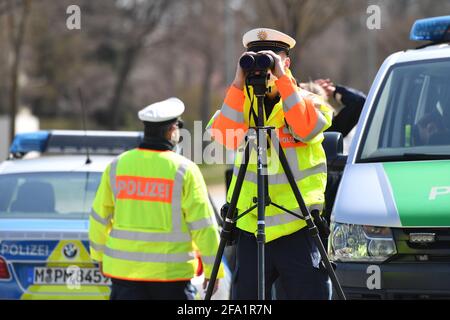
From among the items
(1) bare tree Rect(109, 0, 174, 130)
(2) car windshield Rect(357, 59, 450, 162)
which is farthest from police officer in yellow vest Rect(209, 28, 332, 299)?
(1) bare tree Rect(109, 0, 174, 130)

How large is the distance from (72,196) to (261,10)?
14823 mm

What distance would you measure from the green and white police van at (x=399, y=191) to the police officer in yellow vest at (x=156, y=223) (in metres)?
0.81

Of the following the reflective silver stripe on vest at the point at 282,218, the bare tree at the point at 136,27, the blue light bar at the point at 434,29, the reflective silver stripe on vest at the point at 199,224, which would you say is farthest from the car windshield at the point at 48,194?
the bare tree at the point at 136,27

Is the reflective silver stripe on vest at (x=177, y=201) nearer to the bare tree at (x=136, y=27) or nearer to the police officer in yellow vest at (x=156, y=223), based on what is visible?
the police officer in yellow vest at (x=156, y=223)

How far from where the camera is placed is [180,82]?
191ft

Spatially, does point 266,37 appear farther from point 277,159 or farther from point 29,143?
point 29,143

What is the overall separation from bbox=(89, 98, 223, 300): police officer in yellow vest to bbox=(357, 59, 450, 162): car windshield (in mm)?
1305

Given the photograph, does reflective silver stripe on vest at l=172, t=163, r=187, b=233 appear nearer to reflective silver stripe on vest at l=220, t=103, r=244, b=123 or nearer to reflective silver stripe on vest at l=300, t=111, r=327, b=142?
reflective silver stripe on vest at l=220, t=103, r=244, b=123

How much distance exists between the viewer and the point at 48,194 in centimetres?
665

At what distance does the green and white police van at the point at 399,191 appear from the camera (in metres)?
4.81

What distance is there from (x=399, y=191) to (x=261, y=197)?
1.26 meters

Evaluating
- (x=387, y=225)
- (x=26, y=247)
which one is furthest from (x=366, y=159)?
(x=26, y=247)

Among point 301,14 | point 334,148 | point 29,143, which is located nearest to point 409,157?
point 334,148

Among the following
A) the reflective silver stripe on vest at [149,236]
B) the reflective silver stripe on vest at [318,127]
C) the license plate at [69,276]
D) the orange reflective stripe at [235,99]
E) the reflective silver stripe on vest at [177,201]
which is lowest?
the license plate at [69,276]
